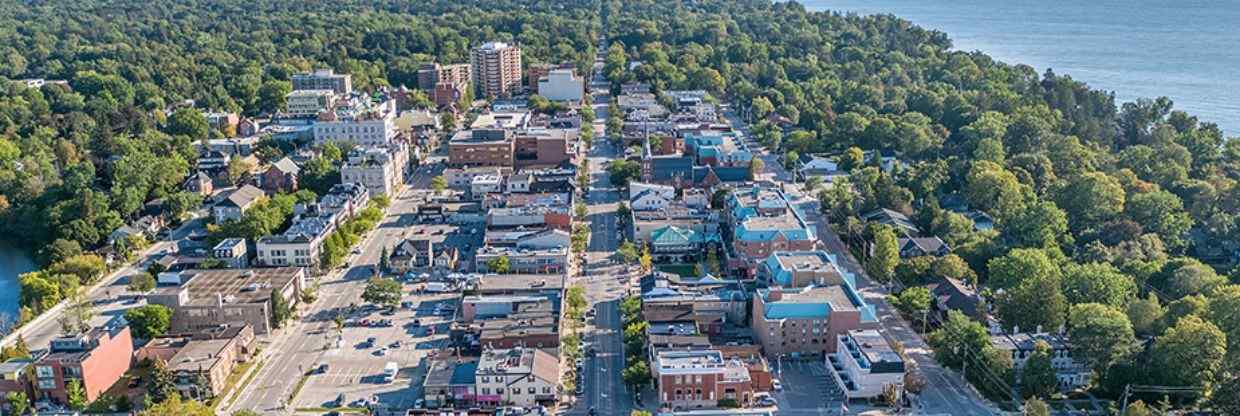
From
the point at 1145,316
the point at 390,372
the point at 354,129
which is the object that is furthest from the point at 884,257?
the point at 354,129

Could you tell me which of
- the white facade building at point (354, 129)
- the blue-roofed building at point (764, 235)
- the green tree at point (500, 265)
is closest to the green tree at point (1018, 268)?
the blue-roofed building at point (764, 235)

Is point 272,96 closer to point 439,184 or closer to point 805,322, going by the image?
point 439,184

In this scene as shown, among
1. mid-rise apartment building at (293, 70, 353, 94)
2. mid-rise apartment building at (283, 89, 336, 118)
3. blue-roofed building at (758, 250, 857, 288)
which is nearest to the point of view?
blue-roofed building at (758, 250, 857, 288)

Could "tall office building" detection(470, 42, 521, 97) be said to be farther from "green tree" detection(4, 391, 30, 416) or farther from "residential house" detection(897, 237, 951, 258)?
"green tree" detection(4, 391, 30, 416)

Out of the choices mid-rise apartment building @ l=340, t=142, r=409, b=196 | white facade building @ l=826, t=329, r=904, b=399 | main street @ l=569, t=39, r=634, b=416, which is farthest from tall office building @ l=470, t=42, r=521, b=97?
white facade building @ l=826, t=329, r=904, b=399

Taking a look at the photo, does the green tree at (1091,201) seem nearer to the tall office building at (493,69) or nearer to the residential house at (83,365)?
the residential house at (83,365)
